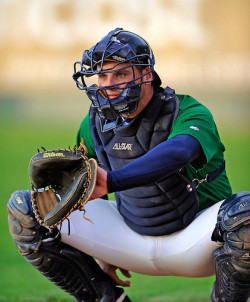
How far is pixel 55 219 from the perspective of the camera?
2.58 meters

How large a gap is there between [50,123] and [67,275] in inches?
336

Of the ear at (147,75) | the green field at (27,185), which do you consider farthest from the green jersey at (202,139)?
the green field at (27,185)

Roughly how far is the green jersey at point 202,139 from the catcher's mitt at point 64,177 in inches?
19.1

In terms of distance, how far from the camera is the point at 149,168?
2.45 meters

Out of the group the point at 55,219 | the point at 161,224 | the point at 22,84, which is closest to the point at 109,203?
the point at 161,224

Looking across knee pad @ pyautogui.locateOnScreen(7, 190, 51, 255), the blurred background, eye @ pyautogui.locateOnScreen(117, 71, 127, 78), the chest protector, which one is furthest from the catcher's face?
the blurred background

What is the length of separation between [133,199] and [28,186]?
4.37m

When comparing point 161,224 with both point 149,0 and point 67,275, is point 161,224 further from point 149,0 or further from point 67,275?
point 149,0

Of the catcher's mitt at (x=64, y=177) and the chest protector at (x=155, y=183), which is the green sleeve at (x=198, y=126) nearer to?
the chest protector at (x=155, y=183)

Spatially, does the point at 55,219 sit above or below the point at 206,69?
above

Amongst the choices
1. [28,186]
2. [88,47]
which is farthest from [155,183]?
[88,47]

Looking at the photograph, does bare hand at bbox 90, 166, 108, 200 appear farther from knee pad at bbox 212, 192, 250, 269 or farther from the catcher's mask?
knee pad at bbox 212, 192, 250, 269

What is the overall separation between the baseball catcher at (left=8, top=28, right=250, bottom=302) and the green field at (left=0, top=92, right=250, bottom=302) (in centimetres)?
85

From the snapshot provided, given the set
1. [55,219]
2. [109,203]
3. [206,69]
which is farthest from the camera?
[206,69]
